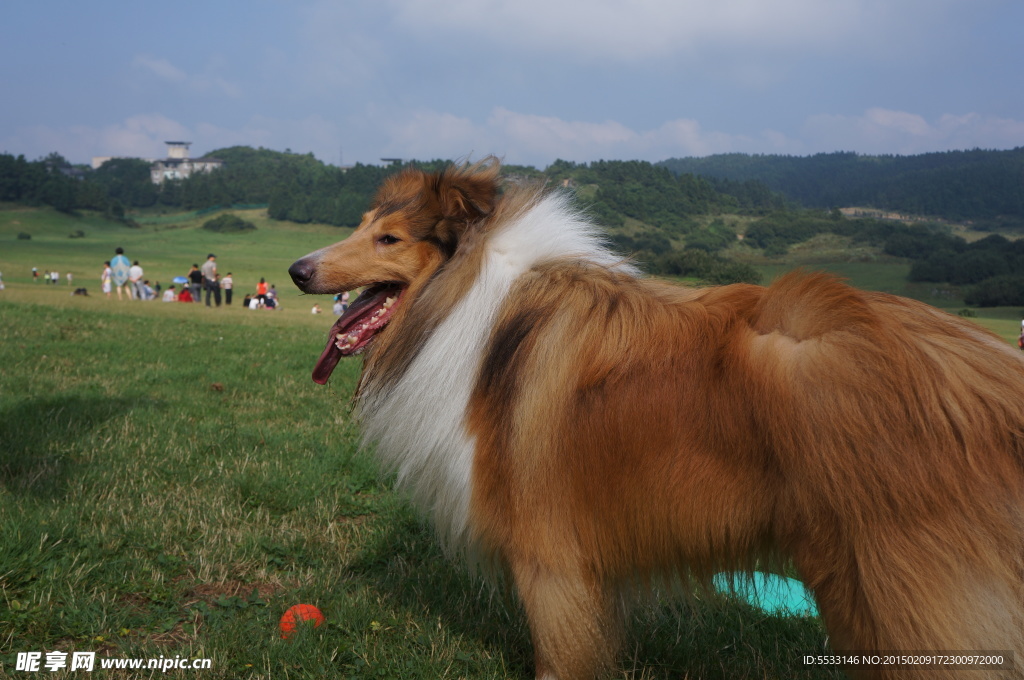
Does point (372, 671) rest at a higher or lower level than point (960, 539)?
lower

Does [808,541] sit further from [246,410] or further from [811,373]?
[246,410]

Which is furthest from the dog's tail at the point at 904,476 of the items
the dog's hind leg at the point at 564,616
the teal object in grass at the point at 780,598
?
the teal object in grass at the point at 780,598

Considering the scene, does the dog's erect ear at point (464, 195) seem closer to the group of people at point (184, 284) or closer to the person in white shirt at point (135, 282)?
the group of people at point (184, 284)

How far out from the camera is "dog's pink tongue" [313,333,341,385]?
3432mm

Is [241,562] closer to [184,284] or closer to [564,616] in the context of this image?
[564,616]

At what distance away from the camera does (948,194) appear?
83750 millimetres

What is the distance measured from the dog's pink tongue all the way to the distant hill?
87.9 meters

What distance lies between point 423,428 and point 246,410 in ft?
16.2

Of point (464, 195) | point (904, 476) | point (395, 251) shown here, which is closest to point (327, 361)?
point (395, 251)

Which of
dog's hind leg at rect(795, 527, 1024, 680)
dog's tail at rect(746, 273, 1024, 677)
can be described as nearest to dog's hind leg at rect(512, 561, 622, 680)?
dog's tail at rect(746, 273, 1024, 677)

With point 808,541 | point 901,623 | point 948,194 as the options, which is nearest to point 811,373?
point 808,541

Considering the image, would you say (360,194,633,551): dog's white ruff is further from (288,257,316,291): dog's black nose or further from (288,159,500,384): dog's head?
(288,257,316,291): dog's black nose

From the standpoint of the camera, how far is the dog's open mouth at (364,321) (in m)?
3.40

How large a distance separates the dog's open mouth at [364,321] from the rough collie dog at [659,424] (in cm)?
1
